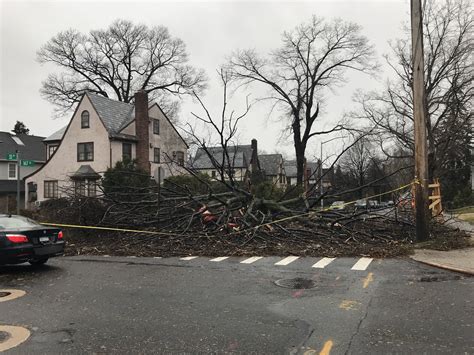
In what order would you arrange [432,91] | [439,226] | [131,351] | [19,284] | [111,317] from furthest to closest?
1. [432,91]
2. [439,226]
3. [19,284]
4. [111,317]
5. [131,351]

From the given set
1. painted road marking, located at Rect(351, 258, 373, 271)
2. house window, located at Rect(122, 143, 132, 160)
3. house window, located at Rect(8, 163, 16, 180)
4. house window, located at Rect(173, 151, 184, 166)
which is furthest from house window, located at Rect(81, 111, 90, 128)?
painted road marking, located at Rect(351, 258, 373, 271)

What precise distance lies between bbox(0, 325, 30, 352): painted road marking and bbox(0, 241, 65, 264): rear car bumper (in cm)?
398

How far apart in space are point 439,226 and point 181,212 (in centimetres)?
815

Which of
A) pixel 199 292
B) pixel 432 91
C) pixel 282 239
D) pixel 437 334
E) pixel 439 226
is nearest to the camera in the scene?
pixel 437 334

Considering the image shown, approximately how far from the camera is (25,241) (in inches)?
370

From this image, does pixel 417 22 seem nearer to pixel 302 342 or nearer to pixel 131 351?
pixel 302 342

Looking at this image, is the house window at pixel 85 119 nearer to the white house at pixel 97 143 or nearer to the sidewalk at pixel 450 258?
the white house at pixel 97 143

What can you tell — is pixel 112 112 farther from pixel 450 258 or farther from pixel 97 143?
pixel 450 258

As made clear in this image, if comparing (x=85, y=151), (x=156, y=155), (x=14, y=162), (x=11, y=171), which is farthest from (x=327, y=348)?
(x=14, y=162)

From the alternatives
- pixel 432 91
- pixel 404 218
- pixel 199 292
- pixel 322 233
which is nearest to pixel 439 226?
pixel 404 218

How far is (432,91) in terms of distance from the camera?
107ft

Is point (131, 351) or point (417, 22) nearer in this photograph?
point (131, 351)

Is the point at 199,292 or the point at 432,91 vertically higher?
the point at 432,91

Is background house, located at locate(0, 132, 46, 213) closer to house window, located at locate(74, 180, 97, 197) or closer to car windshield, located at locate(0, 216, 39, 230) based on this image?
house window, located at locate(74, 180, 97, 197)
